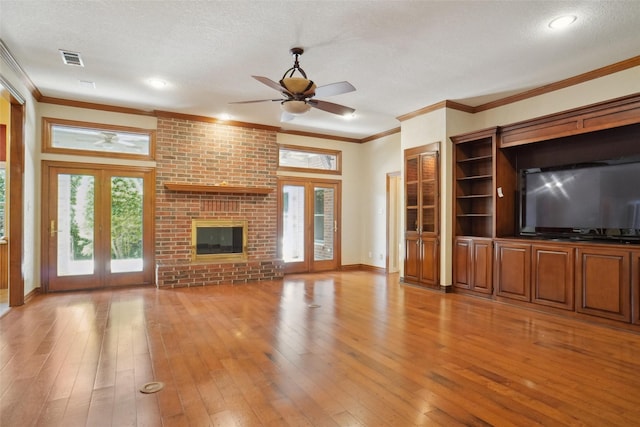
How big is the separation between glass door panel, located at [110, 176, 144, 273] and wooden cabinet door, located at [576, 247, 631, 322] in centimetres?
628

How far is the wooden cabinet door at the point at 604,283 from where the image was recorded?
12.3 feet

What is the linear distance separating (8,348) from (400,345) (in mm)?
3415

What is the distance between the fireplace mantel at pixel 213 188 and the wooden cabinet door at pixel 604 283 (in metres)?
4.96

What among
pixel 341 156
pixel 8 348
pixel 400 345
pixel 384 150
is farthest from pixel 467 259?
pixel 8 348

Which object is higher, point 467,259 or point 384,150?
point 384,150

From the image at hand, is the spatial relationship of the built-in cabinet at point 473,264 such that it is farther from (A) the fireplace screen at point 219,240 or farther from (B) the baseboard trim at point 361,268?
(A) the fireplace screen at point 219,240

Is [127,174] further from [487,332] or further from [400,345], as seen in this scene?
[487,332]

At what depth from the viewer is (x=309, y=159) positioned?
25.7ft

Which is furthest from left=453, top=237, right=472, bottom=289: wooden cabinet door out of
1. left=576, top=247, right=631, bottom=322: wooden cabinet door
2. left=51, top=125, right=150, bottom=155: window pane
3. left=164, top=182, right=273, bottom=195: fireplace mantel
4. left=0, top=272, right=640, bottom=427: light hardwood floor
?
left=51, top=125, right=150, bottom=155: window pane

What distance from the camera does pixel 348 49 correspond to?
12.6 feet

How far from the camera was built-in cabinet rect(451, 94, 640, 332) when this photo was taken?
3848 mm

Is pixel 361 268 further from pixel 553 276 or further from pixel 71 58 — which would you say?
pixel 71 58

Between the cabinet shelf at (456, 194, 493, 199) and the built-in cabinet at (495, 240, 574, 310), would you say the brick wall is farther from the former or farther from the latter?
the built-in cabinet at (495, 240, 574, 310)

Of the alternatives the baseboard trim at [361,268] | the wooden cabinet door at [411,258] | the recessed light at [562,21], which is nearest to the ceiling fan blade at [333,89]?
the recessed light at [562,21]
